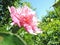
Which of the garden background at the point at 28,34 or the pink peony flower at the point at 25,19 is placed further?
the pink peony flower at the point at 25,19

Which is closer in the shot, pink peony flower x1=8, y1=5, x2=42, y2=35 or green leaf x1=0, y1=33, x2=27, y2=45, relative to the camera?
green leaf x1=0, y1=33, x2=27, y2=45

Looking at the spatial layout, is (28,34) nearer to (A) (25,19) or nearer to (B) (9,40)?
(A) (25,19)

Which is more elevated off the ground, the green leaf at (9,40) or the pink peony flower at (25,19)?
the pink peony flower at (25,19)

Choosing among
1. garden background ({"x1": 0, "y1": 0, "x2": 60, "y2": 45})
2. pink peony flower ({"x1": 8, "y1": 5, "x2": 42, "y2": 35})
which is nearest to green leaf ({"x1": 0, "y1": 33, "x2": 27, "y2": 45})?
garden background ({"x1": 0, "y1": 0, "x2": 60, "y2": 45})

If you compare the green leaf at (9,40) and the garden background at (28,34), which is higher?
the garden background at (28,34)

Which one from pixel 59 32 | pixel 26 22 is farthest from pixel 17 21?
pixel 59 32

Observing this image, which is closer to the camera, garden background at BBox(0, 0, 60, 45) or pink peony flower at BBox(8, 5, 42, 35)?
garden background at BBox(0, 0, 60, 45)

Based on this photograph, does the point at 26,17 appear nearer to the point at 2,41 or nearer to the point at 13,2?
the point at 2,41

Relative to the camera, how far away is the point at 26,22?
785 millimetres

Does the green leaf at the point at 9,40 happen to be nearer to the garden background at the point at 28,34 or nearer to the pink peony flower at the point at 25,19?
the garden background at the point at 28,34

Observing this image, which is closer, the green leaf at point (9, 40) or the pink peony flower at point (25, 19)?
the green leaf at point (9, 40)

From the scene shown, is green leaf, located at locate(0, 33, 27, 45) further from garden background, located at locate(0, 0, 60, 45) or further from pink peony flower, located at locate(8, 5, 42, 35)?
pink peony flower, located at locate(8, 5, 42, 35)

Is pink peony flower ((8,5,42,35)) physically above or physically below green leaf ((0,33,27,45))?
above

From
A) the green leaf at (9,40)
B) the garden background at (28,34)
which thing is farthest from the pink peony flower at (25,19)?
the green leaf at (9,40)
